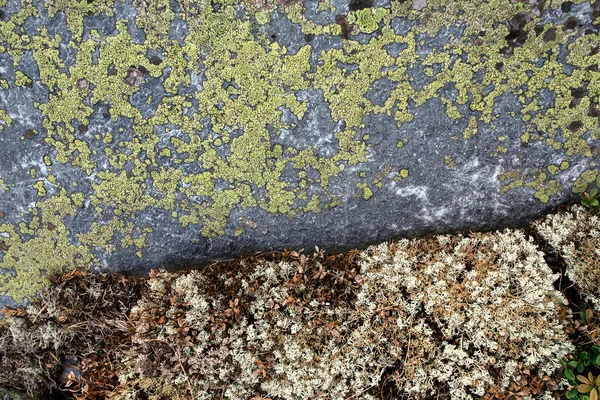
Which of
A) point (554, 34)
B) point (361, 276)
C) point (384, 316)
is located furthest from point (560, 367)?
point (554, 34)

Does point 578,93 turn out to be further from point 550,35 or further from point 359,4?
point 359,4

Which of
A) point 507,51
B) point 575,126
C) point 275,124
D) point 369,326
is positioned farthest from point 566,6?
point 369,326

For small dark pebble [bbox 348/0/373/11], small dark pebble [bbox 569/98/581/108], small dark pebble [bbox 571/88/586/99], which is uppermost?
small dark pebble [bbox 348/0/373/11]

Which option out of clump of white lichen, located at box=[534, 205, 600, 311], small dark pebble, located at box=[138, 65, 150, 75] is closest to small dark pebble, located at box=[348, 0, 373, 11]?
small dark pebble, located at box=[138, 65, 150, 75]

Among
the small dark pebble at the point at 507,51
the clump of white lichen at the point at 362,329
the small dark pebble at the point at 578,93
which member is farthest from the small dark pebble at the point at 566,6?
the clump of white lichen at the point at 362,329

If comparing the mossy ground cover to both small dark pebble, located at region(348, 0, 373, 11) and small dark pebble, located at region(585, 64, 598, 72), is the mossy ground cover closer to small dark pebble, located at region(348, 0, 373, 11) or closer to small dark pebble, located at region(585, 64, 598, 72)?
small dark pebble, located at region(585, 64, 598, 72)

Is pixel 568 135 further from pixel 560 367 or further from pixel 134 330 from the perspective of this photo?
pixel 134 330

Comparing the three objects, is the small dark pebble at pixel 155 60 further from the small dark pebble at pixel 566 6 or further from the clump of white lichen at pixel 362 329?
the small dark pebble at pixel 566 6
